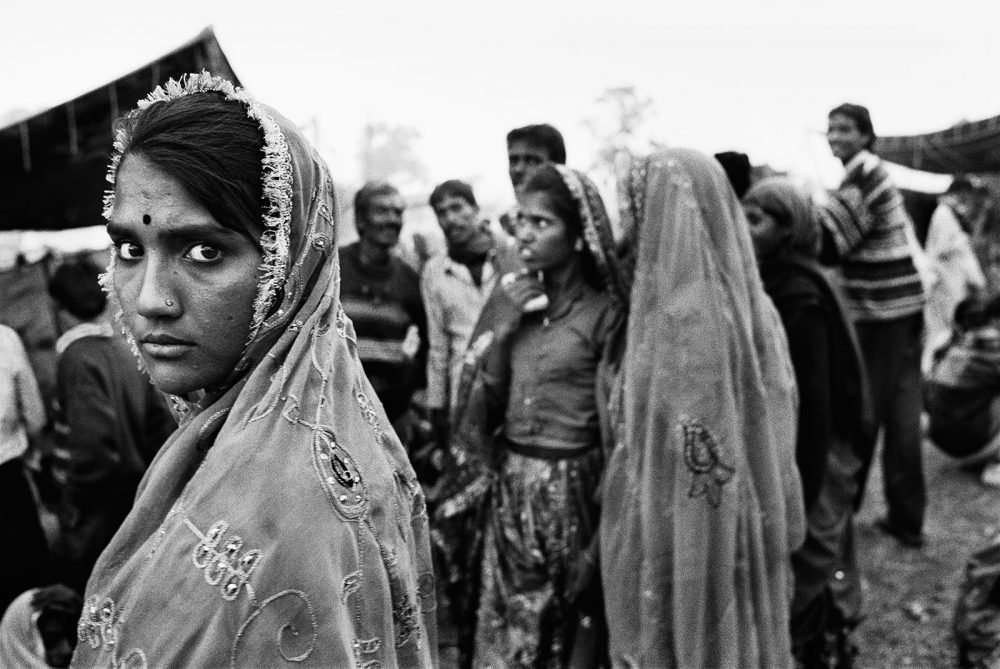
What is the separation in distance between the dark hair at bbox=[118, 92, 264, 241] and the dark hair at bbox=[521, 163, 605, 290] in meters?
2.04

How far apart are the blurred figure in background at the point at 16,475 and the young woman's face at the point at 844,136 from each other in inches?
177

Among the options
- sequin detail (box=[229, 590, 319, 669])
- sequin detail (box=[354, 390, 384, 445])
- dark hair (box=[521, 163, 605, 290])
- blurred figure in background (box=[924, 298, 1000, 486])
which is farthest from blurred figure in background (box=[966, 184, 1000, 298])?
sequin detail (box=[229, 590, 319, 669])

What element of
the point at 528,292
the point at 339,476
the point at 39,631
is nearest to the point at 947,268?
the point at 528,292

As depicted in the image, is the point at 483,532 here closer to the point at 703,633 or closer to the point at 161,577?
the point at 703,633

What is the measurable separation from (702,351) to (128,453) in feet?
7.69

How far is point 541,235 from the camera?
328 centimetres

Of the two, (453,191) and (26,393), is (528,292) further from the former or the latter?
(26,393)

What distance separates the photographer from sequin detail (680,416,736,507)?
9.49 feet

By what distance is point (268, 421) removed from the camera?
3.92 ft

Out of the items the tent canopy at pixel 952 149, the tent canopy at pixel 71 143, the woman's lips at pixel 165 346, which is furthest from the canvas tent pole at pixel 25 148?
the tent canopy at pixel 952 149

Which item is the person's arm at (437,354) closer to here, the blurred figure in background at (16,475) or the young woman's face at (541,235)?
the young woman's face at (541,235)

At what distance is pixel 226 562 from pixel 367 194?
158 inches

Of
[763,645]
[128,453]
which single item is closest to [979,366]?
[763,645]

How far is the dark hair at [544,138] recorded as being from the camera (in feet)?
14.6
